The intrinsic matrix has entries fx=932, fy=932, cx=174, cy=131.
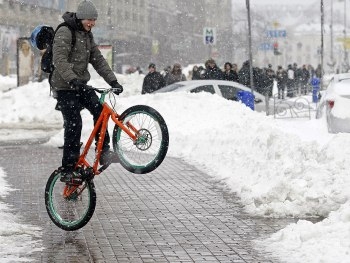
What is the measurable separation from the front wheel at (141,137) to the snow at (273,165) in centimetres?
109

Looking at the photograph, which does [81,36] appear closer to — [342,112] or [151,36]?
[342,112]

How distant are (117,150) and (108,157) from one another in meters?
0.11

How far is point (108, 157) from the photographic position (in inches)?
336

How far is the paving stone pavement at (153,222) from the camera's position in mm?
7219

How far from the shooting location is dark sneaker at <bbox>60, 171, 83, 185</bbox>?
27.9 ft

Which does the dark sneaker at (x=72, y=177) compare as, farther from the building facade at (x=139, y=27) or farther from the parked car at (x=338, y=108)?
the building facade at (x=139, y=27)

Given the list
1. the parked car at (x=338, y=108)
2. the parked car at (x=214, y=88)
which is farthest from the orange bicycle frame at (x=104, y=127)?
the parked car at (x=214, y=88)

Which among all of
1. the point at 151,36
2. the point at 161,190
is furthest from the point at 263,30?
the point at 161,190

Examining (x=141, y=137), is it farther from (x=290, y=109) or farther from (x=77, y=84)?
(x=290, y=109)

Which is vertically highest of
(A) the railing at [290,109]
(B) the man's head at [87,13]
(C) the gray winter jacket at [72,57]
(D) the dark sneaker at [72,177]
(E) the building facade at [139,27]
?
(E) the building facade at [139,27]

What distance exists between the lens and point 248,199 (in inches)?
386

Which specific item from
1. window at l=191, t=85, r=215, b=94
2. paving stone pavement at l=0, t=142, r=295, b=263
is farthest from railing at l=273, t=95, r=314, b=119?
paving stone pavement at l=0, t=142, r=295, b=263

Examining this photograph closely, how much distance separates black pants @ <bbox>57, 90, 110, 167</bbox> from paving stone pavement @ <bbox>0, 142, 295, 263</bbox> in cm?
69

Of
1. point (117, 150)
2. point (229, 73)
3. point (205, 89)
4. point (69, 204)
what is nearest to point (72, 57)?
point (117, 150)
